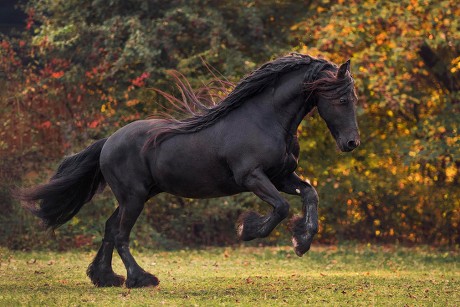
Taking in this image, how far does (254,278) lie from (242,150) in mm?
2821

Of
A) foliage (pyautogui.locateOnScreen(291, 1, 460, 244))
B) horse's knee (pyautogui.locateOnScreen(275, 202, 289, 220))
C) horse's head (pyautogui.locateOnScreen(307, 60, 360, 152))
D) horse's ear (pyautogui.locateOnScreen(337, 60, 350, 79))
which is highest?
horse's ear (pyautogui.locateOnScreen(337, 60, 350, 79))

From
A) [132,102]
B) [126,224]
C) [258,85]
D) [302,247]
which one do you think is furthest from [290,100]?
[132,102]

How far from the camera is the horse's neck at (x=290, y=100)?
368 inches

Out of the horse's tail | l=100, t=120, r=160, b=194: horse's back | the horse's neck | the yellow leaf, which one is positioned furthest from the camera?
the yellow leaf

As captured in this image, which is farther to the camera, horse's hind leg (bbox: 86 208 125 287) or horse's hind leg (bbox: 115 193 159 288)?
horse's hind leg (bbox: 86 208 125 287)

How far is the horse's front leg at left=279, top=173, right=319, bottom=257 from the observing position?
898 centimetres

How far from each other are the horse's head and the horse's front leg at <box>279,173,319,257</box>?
0.56 m

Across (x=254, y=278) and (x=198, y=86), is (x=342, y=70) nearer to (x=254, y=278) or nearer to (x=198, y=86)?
(x=254, y=278)

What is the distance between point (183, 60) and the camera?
57.7 feet

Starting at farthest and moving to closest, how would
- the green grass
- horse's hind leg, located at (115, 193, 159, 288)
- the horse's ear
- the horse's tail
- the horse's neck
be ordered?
the horse's tail < horse's hind leg, located at (115, 193, 159, 288) < the horse's neck < the horse's ear < the green grass

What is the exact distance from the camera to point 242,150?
926 cm

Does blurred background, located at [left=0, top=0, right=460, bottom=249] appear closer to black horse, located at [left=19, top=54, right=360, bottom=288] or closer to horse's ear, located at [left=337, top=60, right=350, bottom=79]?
black horse, located at [left=19, top=54, right=360, bottom=288]

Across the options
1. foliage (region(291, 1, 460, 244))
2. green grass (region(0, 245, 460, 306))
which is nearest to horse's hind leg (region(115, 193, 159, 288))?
green grass (region(0, 245, 460, 306))

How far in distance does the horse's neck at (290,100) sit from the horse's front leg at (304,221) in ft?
1.86
